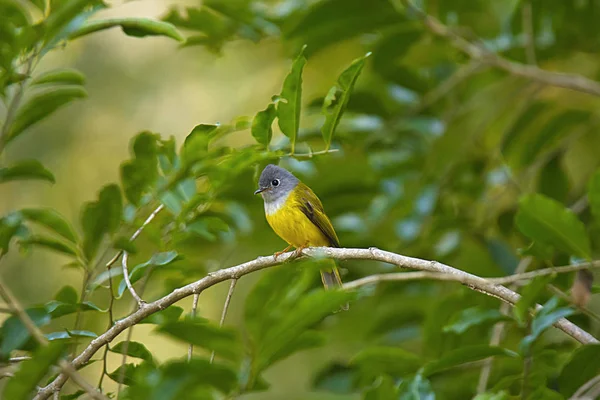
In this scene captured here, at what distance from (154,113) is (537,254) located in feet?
21.0

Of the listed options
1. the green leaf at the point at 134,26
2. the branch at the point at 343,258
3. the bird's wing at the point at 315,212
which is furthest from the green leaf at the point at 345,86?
the bird's wing at the point at 315,212

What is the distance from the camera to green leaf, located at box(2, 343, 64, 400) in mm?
1285

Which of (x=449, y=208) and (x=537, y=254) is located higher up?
(x=537, y=254)

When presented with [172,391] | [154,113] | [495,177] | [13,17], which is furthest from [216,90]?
[172,391]

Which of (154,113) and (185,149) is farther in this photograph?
(154,113)

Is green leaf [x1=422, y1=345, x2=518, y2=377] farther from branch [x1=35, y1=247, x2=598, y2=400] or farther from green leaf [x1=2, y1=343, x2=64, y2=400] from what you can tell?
green leaf [x1=2, y1=343, x2=64, y2=400]

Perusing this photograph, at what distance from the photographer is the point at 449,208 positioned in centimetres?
349

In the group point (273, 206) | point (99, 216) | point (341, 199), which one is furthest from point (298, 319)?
point (273, 206)

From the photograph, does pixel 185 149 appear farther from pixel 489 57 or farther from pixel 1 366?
pixel 489 57

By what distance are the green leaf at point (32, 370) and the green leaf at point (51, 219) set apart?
601mm

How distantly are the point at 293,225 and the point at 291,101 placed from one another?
169 cm

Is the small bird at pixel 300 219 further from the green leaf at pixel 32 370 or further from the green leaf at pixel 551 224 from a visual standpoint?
the green leaf at pixel 32 370

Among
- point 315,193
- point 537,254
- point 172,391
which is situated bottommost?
point 315,193

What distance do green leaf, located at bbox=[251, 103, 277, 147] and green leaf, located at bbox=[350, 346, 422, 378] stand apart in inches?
27.6
